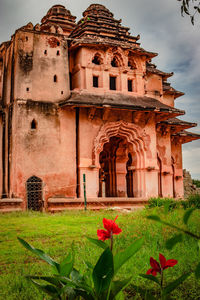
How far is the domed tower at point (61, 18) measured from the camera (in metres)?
22.7

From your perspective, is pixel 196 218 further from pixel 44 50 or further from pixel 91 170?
pixel 44 50

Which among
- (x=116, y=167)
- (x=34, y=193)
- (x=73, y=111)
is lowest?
(x=34, y=193)

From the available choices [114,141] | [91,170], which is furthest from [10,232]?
[114,141]

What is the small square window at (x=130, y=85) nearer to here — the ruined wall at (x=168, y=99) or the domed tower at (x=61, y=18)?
the ruined wall at (x=168, y=99)

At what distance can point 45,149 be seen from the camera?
1490cm

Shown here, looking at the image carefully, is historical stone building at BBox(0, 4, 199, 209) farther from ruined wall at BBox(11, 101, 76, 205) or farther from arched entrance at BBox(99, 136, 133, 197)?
arched entrance at BBox(99, 136, 133, 197)

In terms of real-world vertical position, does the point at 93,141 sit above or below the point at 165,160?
above

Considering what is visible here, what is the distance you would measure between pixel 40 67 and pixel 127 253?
14625 millimetres

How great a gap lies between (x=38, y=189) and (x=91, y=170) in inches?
98.6

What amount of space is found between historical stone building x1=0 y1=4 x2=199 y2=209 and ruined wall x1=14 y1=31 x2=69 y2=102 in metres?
0.04

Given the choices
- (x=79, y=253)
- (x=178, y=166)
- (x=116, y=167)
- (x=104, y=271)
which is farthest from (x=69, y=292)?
(x=178, y=166)

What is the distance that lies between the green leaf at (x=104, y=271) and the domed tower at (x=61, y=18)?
73.2 feet

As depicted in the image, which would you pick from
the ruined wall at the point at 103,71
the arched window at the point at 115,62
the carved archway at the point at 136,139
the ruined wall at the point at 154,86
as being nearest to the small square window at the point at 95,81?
the ruined wall at the point at 103,71

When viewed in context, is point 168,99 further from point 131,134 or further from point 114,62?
point 131,134
